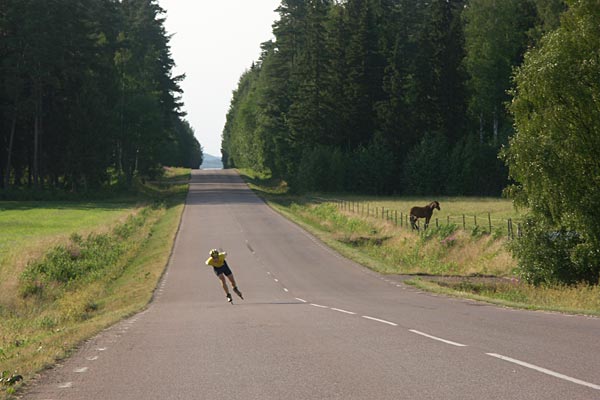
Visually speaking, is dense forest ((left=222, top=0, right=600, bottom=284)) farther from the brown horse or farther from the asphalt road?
the asphalt road

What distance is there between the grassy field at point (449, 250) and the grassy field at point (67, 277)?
396 inches

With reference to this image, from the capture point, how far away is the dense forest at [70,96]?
241ft

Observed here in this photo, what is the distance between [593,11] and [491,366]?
20.7 metres

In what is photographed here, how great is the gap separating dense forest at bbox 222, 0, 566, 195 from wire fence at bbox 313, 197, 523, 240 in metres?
12.4

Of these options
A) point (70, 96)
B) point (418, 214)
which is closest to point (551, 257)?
point (418, 214)

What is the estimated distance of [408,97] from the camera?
273 feet

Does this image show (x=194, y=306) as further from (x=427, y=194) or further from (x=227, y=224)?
(x=427, y=194)

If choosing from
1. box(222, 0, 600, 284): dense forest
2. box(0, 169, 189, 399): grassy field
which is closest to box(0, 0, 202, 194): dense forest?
box(0, 169, 189, 399): grassy field

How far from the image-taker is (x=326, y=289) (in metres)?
28.7

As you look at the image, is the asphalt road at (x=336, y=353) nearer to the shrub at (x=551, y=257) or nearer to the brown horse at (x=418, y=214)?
the shrub at (x=551, y=257)

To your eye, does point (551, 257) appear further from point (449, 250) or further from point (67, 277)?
point (67, 277)

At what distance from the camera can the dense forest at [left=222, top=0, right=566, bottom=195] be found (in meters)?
77.2

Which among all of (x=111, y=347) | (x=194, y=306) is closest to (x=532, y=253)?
(x=194, y=306)

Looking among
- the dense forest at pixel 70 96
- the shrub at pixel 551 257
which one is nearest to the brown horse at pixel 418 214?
the shrub at pixel 551 257
